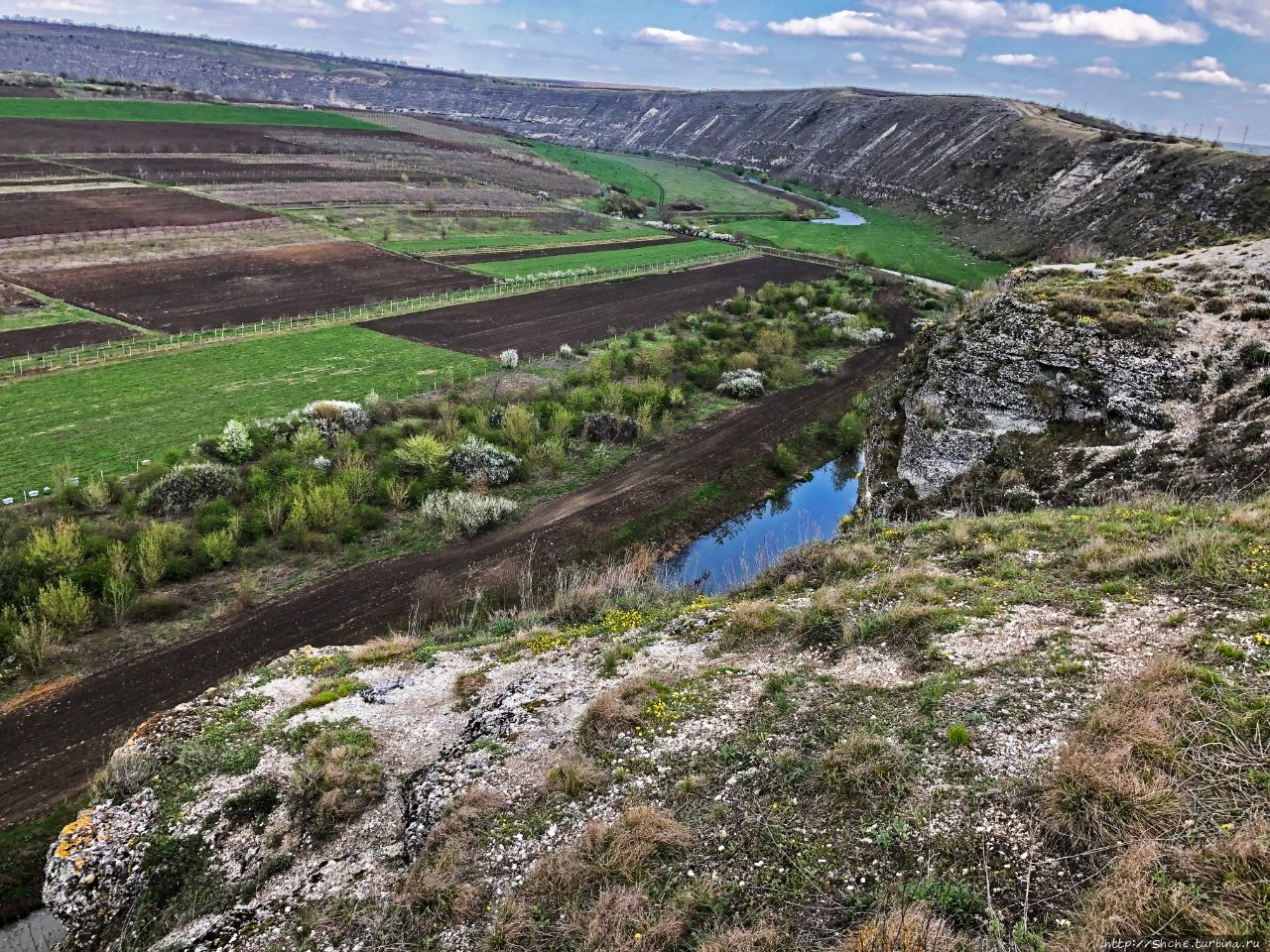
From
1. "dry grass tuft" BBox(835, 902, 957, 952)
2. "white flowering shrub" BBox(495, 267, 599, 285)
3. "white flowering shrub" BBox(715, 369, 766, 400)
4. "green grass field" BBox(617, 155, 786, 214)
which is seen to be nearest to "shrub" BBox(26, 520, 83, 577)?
"dry grass tuft" BBox(835, 902, 957, 952)

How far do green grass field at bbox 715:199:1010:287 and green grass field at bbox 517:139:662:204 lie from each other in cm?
3285

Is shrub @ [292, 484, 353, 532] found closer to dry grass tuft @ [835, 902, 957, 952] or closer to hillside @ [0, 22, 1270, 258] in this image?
dry grass tuft @ [835, 902, 957, 952]

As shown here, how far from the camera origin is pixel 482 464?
111ft

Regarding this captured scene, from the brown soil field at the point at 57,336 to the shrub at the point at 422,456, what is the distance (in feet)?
89.3

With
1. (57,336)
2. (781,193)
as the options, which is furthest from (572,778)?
(781,193)

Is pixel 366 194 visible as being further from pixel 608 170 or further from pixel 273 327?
pixel 608 170

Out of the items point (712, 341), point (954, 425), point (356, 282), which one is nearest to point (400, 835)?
point (954, 425)

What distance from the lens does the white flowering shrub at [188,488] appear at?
28.2m

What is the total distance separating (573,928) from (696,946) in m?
1.75

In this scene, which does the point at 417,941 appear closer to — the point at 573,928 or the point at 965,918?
the point at 573,928

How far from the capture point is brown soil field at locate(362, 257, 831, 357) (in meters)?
53.6

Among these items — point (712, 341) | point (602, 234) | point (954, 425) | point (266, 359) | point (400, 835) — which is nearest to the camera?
point (400, 835)

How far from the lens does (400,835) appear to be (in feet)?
40.6

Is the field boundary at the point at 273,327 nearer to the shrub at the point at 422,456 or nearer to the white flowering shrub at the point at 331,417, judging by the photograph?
the white flowering shrub at the point at 331,417
